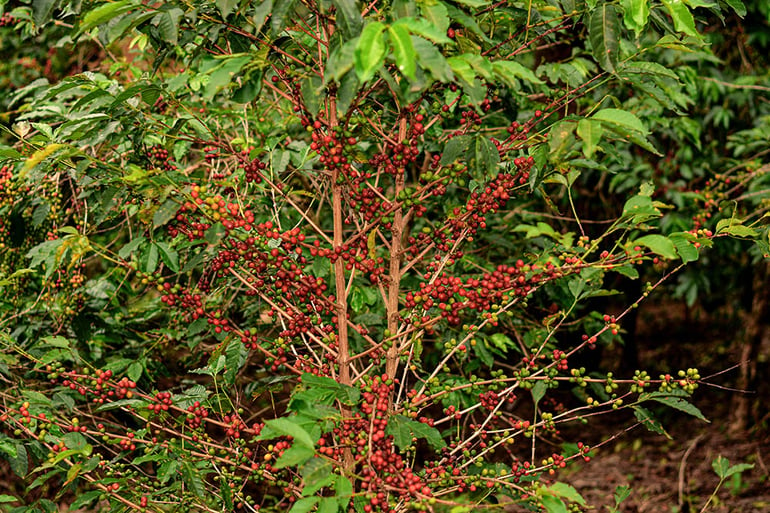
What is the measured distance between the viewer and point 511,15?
198 centimetres

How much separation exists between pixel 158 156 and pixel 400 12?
3.25 ft

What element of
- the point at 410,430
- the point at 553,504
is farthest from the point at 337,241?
the point at 553,504

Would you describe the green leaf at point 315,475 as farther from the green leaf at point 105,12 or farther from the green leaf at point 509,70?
the green leaf at point 105,12

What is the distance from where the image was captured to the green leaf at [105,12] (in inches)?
51.8

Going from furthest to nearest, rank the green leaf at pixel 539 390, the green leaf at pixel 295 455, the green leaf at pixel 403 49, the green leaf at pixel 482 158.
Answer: the green leaf at pixel 539 390, the green leaf at pixel 482 158, the green leaf at pixel 295 455, the green leaf at pixel 403 49

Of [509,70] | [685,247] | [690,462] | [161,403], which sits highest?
[509,70]

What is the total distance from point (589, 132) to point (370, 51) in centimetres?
51

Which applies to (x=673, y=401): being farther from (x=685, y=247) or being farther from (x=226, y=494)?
(x=226, y=494)

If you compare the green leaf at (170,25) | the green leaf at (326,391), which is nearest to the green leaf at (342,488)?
the green leaf at (326,391)

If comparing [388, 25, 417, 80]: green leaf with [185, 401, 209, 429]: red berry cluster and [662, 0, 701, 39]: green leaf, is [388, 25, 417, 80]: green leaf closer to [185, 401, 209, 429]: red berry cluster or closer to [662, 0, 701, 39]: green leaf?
[662, 0, 701, 39]: green leaf

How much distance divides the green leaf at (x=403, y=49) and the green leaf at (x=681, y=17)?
0.68m

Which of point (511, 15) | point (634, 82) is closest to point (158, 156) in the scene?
point (511, 15)

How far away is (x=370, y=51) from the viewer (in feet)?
3.61

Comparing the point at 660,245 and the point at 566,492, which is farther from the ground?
the point at 660,245
